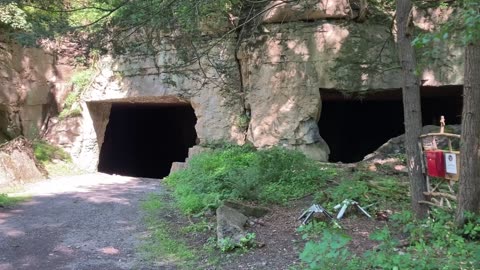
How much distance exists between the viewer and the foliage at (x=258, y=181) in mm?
7199

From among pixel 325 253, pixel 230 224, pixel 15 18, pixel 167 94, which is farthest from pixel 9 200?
pixel 325 253

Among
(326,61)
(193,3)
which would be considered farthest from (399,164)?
(193,3)

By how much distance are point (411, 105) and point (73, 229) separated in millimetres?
4779

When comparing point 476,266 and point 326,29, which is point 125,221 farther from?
point 326,29

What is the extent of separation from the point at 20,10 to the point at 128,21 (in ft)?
19.7

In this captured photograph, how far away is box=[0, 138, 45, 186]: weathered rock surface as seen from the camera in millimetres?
10030

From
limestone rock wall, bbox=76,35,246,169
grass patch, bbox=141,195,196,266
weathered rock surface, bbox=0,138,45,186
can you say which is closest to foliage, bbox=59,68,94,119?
limestone rock wall, bbox=76,35,246,169

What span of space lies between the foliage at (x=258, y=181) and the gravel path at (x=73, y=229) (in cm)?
97

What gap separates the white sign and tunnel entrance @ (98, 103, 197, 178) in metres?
15.7

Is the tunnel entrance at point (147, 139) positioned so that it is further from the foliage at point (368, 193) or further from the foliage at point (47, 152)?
the foliage at point (368, 193)

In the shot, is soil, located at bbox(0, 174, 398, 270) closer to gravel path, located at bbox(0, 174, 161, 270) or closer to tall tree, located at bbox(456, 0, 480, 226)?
gravel path, located at bbox(0, 174, 161, 270)

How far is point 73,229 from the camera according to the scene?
633 cm

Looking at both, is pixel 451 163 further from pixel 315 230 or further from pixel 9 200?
pixel 9 200

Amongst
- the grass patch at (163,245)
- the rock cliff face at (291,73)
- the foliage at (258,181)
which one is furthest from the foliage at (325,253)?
the rock cliff face at (291,73)
